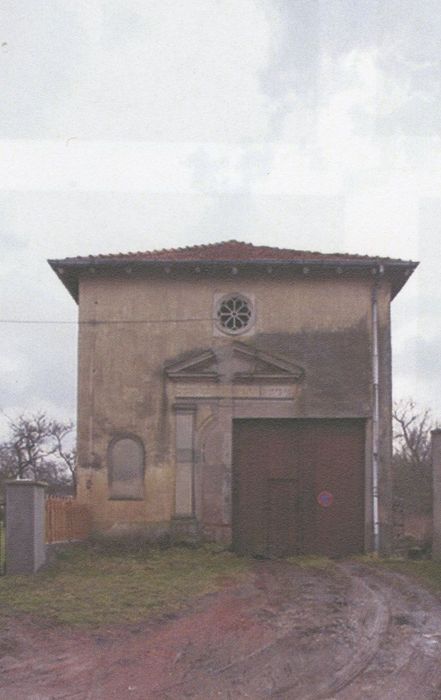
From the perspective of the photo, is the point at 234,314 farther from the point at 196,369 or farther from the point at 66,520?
the point at 66,520

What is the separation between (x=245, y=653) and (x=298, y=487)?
32.8ft

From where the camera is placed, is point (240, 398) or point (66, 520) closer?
point (66, 520)

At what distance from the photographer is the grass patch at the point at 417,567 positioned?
42.0ft

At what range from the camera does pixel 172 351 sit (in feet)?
59.5

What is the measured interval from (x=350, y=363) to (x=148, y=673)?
38.2ft

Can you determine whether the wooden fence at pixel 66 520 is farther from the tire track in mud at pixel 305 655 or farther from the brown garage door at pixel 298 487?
the tire track in mud at pixel 305 655

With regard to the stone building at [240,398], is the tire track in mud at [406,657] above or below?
below

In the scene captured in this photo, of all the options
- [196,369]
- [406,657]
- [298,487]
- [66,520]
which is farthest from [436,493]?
[406,657]

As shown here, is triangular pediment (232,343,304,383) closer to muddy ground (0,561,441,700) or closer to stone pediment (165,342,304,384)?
stone pediment (165,342,304,384)


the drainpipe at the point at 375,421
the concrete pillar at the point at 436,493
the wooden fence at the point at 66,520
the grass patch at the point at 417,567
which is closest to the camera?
the grass patch at the point at 417,567

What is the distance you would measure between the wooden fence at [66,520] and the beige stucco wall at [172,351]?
1.36 feet

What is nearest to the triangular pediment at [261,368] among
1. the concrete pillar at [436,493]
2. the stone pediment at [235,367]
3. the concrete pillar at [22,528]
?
the stone pediment at [235,367]

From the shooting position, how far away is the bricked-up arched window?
1777 cm

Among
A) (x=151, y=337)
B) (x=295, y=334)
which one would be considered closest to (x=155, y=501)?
(x=151, y=337)
